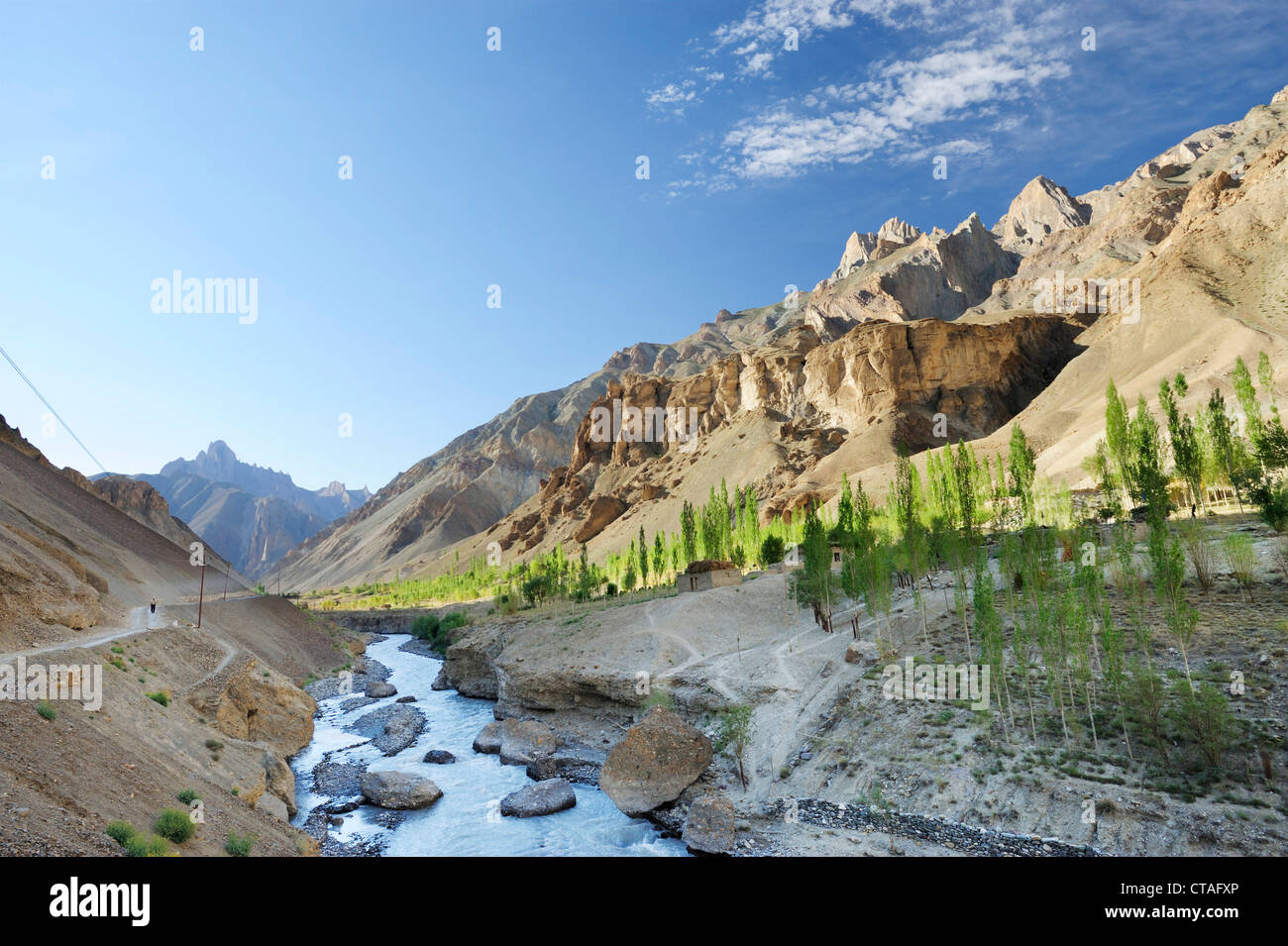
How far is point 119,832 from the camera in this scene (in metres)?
13.0

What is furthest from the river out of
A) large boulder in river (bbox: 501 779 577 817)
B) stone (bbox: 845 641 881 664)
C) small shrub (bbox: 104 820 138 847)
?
stone (bbox: 845 641 881 664)

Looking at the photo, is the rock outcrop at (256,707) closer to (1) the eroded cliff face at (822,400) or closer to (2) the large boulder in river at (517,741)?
(2) the large boulder in river at (517,741)

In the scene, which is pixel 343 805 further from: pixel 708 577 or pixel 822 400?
pixel 822 400

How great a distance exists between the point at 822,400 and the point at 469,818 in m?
122

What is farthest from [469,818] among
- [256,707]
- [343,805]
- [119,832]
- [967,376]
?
[967,376]

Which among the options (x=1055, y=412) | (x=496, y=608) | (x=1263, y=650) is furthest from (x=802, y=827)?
(x=1055, y=412)

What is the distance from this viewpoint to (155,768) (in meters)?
17.7

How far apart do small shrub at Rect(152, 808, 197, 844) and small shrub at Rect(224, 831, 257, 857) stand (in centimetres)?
108

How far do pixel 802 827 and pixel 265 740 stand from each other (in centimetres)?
2524

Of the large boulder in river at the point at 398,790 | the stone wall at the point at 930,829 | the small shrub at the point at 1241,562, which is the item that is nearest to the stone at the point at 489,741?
the large boulder in river at the point at 398,790

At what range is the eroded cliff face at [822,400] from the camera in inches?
4646

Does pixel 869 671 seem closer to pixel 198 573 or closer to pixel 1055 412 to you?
pixel 1055 412

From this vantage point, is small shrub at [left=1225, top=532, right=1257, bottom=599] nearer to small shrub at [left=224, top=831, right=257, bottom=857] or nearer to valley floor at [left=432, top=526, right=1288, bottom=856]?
valley floor at [left=432, top=526, right=1288, bottom=856]
